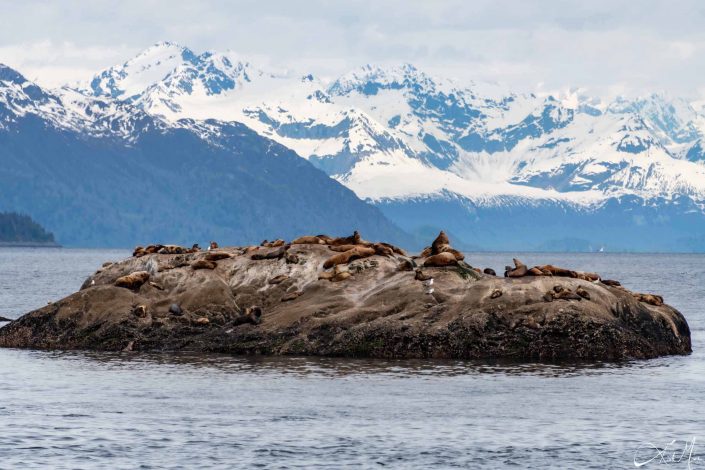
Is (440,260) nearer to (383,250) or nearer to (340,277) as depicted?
(383,250)

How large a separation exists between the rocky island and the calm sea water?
75.6 inches

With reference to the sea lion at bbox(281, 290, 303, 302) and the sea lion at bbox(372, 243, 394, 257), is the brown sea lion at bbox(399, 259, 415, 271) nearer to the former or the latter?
the sea lion at bbox(372, 243, 394, 257)

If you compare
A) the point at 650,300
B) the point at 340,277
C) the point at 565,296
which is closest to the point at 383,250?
the point at 340,277

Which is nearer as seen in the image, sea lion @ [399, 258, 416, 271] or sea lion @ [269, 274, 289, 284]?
sea lion @ [399, 258, 416, 271]

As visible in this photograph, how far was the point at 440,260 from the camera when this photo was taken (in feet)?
202

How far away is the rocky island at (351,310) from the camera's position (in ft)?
183

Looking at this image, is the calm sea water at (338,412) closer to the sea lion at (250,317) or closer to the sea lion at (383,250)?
the sea lion at (250,317)

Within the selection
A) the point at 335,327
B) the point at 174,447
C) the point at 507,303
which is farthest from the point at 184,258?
the point at 174,447

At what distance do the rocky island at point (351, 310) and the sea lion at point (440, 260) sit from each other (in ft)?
0.21

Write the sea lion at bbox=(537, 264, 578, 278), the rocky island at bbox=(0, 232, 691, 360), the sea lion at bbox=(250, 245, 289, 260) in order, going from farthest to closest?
the sea lion at bbox=(250, 245, 289, 260) → the sea lion at bbox=(537, 264, 578, 278) → the rocky island at bbox=(0, 232, 691, 360)

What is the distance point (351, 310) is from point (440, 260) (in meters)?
6.03

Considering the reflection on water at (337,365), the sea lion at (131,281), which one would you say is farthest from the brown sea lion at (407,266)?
the sea lion at (131,281)

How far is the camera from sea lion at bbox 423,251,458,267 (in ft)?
201

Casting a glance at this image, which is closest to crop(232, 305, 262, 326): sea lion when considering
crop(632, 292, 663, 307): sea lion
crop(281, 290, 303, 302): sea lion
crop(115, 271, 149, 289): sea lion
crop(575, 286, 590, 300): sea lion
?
crop(281, 290, 303, 302): sea lion
